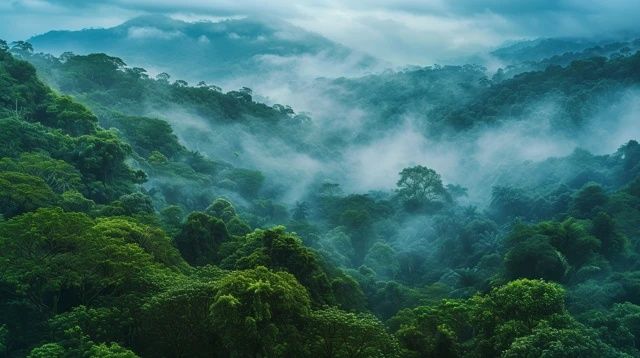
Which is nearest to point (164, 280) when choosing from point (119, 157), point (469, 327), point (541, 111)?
point (469, 327)

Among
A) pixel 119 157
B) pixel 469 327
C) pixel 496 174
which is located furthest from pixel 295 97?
pixel 469 327

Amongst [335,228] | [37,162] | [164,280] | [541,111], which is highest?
[541,111]

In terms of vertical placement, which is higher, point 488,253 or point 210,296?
point 210,296

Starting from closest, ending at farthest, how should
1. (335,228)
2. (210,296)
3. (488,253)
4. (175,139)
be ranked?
(210,296), (488,253), (335,228), (175,139)

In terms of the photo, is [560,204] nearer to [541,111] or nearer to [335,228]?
[335,228]

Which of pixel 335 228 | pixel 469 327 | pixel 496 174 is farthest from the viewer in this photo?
pixel 496 174

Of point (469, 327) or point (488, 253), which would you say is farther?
point (488, 253)

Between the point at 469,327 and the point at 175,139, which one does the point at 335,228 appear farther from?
the point at 469,327
